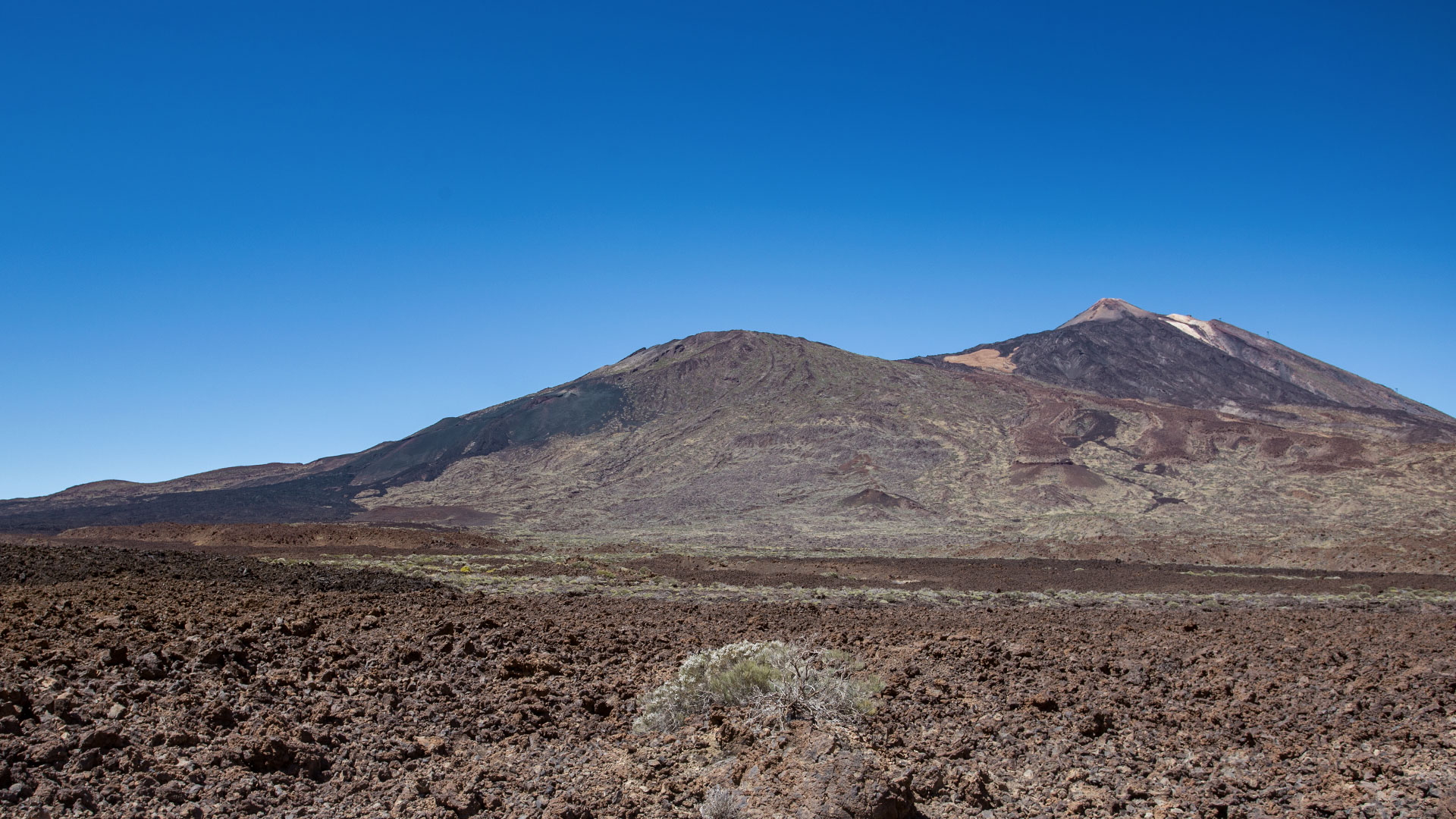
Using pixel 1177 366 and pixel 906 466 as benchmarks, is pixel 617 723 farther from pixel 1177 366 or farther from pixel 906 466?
pixel 1177 366

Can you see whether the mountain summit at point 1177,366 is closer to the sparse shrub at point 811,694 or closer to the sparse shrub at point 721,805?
the sparse shrub at point 811,694

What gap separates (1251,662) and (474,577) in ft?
57.8

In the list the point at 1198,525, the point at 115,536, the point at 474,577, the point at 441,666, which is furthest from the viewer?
the point at 1198,525

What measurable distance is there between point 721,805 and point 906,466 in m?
67.0

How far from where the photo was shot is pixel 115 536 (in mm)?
34781

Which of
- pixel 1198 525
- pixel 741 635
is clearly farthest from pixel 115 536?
pixel 1198 525

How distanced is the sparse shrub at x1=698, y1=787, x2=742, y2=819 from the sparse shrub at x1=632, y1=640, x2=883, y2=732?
124 centimetres

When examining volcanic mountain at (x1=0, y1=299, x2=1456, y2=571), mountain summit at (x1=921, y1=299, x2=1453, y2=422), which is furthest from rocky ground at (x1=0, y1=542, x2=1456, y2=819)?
mountain summit at (x1=921, y1=299, x2=1453, y2=422)

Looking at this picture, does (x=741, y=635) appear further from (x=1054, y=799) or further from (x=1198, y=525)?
(x=1198, y=525)

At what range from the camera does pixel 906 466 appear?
70688 millimetres

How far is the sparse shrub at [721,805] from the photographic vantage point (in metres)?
5.17

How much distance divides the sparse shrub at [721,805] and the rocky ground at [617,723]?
0.13m

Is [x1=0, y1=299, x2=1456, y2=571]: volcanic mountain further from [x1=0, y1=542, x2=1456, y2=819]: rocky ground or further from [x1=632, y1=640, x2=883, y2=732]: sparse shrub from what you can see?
[x1=632, y1=640, x2=883, y2=732]: sparse shrub

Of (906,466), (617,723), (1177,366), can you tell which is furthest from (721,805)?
(1177,366)
